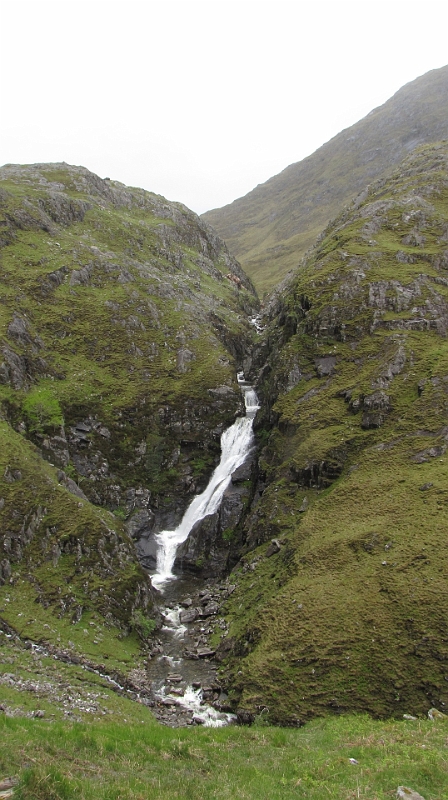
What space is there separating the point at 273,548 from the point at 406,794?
27665mm

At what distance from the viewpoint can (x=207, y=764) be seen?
14.7 m

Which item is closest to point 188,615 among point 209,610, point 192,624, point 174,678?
point 192,624

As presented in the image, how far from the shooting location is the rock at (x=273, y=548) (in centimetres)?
3994

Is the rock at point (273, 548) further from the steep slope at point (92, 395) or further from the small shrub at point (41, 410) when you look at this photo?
the small shrub at point (41, 410)

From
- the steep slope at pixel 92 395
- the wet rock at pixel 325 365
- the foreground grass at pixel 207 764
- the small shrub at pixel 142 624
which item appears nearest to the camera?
the foreground grass at pixel 207 764

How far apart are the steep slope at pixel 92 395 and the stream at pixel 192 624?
2.03m

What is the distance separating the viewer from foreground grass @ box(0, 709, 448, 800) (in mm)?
10523

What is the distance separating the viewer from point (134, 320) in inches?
2790

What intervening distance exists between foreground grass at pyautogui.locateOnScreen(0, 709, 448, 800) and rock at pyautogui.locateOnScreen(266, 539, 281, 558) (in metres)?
20.5

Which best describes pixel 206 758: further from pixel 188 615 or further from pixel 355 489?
pixel 355 489

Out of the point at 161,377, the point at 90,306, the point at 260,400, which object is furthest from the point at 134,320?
the point at 260,400

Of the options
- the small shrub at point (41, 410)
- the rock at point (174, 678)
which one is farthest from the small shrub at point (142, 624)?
the small shrub at point (41, 410)

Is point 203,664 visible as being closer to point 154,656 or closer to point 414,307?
point 154,656

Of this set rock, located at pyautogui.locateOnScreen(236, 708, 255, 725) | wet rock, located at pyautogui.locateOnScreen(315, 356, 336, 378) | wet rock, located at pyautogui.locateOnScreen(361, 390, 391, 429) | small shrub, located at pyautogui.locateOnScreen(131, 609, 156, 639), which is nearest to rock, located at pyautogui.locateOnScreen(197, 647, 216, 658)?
small shrub, located at pyautogui.locateOnScreen(131, 609, 156, 639)
